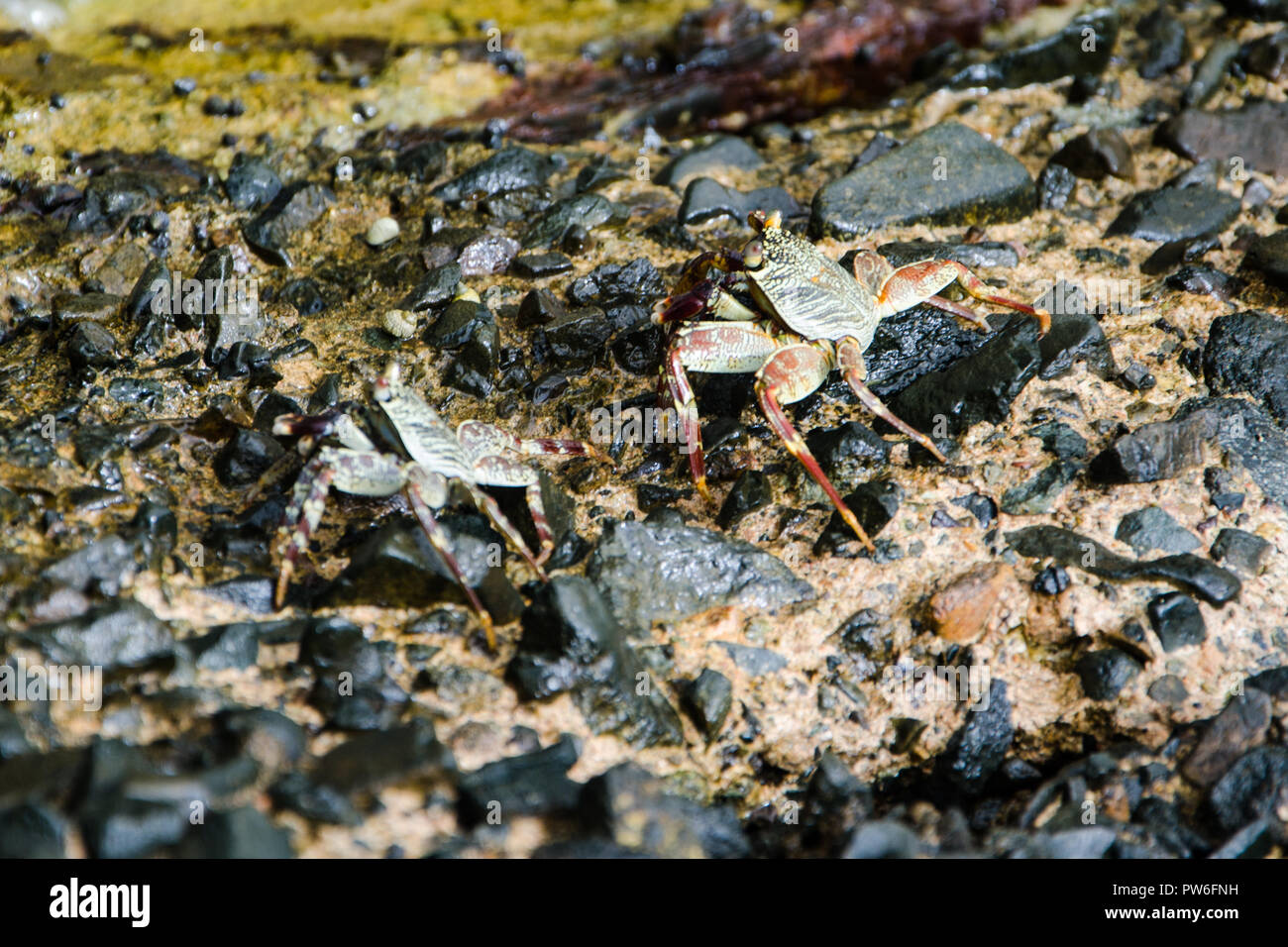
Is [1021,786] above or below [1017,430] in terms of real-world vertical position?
below

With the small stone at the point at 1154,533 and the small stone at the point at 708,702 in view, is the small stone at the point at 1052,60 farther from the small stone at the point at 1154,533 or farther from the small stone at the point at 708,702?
the small stone at the point at 708,702

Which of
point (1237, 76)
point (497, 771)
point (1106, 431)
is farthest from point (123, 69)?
point (1237, 76)

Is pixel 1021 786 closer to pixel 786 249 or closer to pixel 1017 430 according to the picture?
pixel 1017 430

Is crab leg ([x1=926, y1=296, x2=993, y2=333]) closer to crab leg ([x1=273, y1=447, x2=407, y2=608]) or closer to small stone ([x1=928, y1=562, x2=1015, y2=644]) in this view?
small stone ([x1=928, y1=562, x2=1015, y2=644])

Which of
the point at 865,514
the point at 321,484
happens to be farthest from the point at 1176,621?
the point at 321,484

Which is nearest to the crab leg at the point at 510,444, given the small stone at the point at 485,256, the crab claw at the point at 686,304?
the crab claw at the point at 686,304
